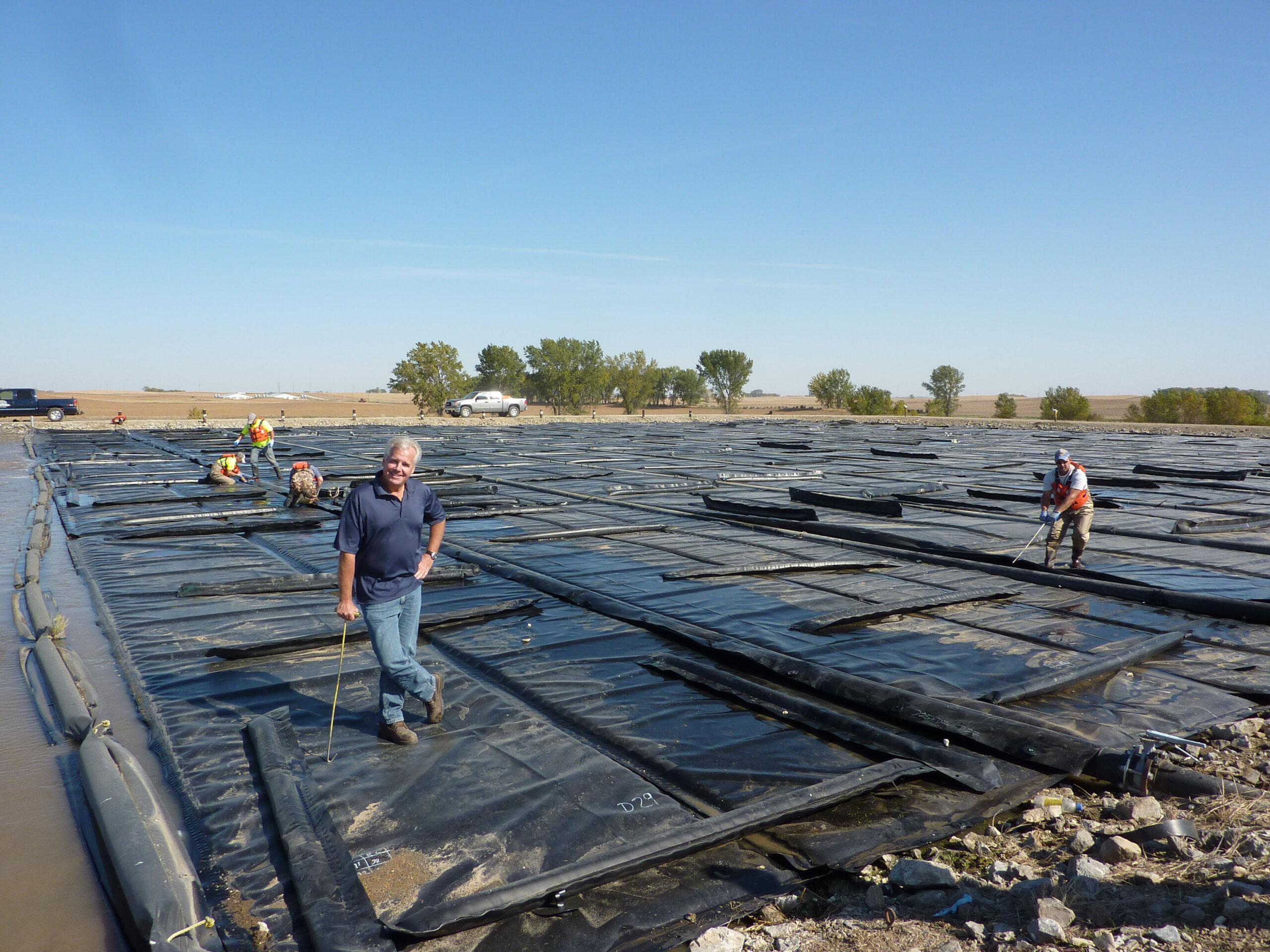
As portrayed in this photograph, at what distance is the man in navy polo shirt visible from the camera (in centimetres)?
434

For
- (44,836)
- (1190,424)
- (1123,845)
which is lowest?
(44,836)

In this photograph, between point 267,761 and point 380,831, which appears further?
point 267,761

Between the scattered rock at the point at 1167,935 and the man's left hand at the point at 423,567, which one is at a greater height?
the man's left hand at the point at 423,567

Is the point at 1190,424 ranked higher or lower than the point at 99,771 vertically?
higher

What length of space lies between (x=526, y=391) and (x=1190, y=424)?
192 ft

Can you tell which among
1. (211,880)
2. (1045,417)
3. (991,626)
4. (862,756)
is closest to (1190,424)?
(1045,417)

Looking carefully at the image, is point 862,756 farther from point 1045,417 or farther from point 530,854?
point 1045,417

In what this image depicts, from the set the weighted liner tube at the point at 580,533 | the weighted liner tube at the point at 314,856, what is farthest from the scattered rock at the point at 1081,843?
the weighted liner tube at the point at 580,533

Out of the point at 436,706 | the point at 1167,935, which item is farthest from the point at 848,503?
the point at 1167,935

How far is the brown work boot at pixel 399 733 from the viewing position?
15.5 ft

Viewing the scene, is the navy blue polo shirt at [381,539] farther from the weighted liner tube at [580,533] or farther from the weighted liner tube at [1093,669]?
the weighted liner tube at [580,533]

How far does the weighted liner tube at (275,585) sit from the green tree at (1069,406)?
54588 millimetres

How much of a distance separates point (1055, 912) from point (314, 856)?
300 cm

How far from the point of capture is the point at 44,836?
3.94 m
